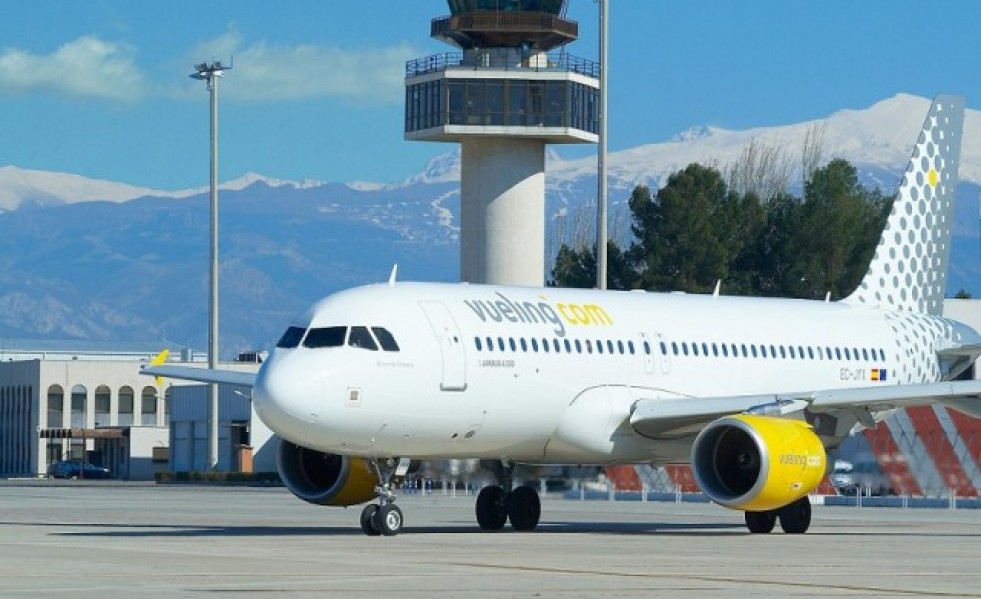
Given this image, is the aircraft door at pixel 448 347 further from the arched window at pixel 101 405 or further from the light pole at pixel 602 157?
the arched window at pixel 101 405

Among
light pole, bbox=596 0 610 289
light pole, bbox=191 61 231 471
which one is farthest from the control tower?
light pole, bbox=596 0 610 289

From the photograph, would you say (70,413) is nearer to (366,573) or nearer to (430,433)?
(430,433)

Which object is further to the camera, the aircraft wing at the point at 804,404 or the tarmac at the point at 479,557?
the aircraft wing at the point at 804,404

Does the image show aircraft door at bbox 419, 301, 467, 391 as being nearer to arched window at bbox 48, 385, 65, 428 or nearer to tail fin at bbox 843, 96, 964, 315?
tail fin at bbox 843, 96, 964, 315

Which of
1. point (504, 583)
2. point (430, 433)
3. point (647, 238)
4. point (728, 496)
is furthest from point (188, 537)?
point (647, 238)

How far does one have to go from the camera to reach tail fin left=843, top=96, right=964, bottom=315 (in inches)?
1706

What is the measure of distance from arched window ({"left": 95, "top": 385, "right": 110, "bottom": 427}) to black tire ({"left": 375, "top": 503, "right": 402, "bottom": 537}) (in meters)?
111

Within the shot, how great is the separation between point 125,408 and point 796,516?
366ft

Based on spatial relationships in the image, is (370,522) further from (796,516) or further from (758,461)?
(796,516)

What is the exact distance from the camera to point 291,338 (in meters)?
31.1

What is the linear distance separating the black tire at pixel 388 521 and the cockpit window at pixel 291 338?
9.25 ft

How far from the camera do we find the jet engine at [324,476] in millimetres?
33656

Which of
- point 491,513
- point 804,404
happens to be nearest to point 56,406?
point 491,513

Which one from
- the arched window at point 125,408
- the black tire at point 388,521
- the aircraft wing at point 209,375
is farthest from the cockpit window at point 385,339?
the arched window at point 125,408
